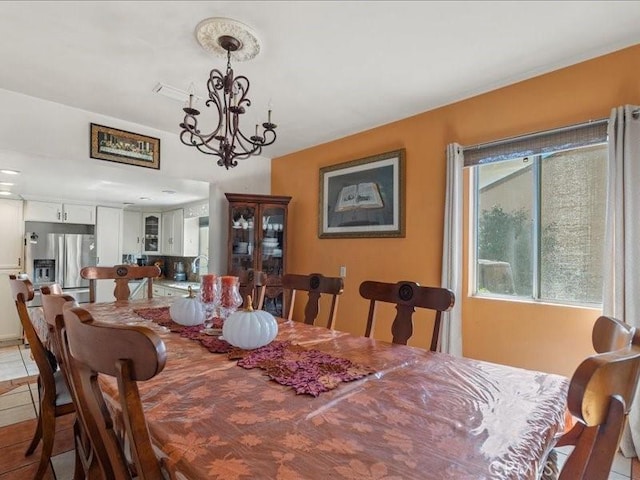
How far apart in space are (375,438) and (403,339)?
0.98 meters

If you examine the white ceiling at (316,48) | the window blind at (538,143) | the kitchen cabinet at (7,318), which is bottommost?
the kitchen cabinet at (7,318)

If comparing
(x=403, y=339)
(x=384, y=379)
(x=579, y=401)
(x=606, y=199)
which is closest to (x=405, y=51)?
(x=606, y=199)

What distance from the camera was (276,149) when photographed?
3963 millimetres

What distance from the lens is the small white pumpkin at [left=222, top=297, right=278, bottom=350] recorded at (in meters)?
1.38

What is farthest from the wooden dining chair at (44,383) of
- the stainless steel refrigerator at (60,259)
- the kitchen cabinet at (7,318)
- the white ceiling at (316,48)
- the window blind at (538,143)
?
the kitchen cabinet at (7,318)

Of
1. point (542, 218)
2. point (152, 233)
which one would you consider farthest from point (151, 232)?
point (542, 218)

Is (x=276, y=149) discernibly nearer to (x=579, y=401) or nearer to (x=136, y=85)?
(x=136, y=85)

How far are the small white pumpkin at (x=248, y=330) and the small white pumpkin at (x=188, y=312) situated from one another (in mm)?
447

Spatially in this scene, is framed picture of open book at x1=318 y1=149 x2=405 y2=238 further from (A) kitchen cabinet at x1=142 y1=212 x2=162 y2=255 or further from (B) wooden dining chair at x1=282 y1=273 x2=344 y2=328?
(A) kitchen cabinet at x1=142 y1=212 x2=162 y2=255

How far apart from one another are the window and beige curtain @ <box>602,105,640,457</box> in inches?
5.1

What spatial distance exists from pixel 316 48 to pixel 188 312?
1.64 m

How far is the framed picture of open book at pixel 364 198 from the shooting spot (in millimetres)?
2996

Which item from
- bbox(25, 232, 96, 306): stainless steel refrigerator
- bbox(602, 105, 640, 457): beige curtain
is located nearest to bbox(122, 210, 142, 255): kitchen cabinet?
bbox(25, 232, 96, 306): stainless steel refrigerator

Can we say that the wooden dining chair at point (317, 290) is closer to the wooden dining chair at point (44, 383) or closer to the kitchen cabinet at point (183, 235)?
the wooden dining chair at point (44, 383)
